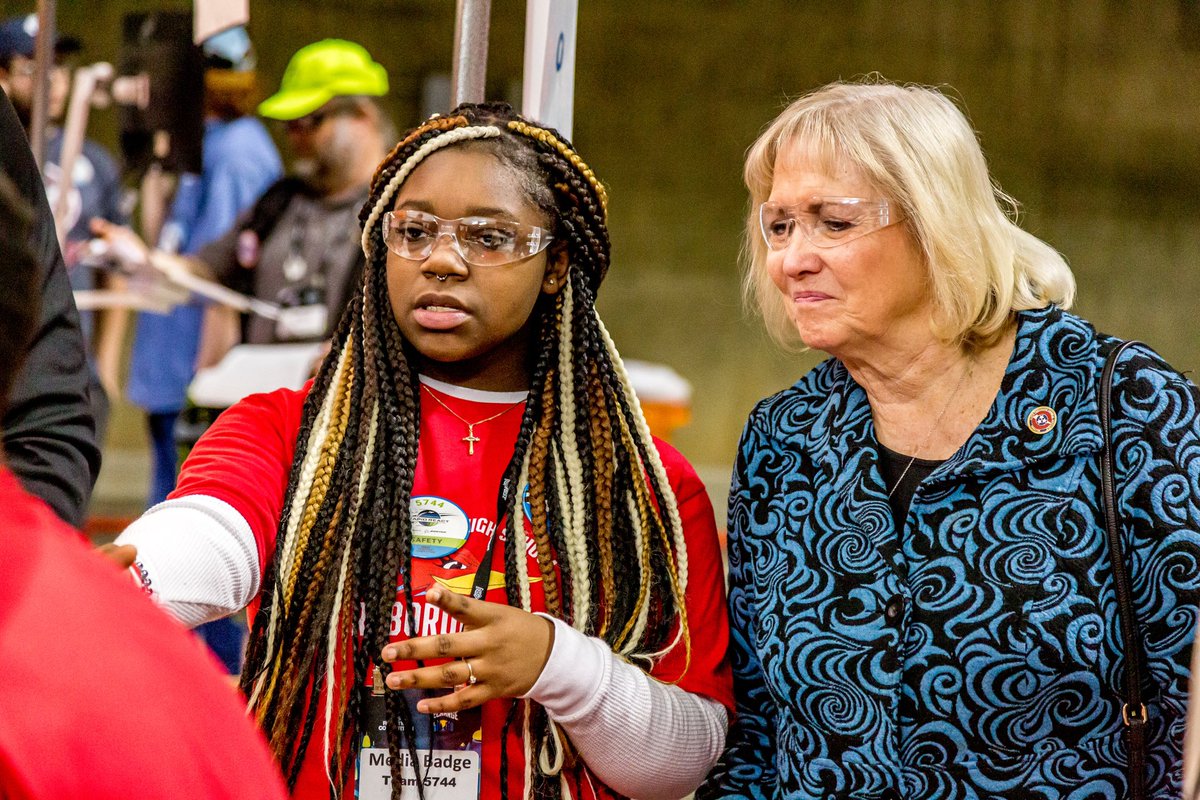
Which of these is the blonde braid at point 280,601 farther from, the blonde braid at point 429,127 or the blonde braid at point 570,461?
the blonde braid at point 429,127

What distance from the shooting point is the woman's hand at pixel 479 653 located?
1564 millimetres

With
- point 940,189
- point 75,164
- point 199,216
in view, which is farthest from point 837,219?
point 75,164

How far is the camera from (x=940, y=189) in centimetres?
202

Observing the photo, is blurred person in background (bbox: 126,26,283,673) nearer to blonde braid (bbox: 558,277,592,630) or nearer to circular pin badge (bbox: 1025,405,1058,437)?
blonde braid (bbox: 558,277,592,630)

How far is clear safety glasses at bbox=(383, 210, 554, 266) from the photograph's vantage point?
77.2 inches

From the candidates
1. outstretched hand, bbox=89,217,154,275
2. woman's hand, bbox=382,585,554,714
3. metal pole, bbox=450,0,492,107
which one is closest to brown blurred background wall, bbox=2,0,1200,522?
outstretched hand, bbox=89,217,154,275

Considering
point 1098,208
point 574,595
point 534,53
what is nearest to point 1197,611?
point 574,595

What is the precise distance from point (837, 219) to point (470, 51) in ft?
2.49

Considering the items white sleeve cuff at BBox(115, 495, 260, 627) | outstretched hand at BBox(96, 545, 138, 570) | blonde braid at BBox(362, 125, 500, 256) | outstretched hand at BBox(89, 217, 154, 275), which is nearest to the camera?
outstretched hand at BBox(96, 545, 138, 570)

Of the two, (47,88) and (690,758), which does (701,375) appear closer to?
(47,88)

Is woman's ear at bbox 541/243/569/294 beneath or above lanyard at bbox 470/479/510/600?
above

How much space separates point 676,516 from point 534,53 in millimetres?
866

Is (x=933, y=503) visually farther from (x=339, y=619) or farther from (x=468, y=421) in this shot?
(x=339, y=619)

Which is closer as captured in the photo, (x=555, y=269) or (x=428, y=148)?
(x=428, y=148)
